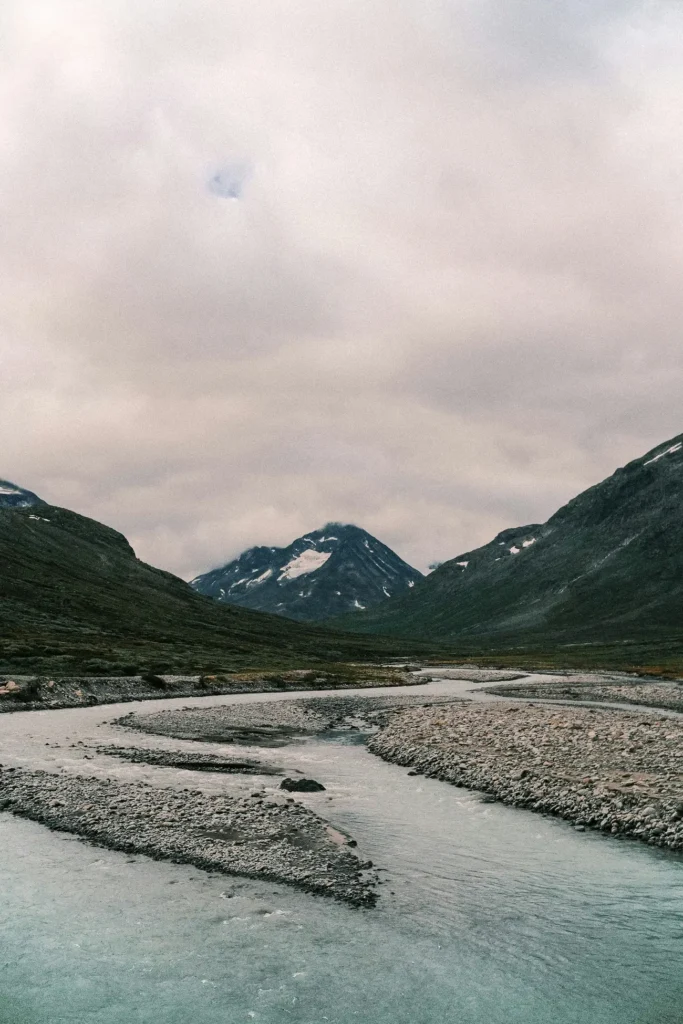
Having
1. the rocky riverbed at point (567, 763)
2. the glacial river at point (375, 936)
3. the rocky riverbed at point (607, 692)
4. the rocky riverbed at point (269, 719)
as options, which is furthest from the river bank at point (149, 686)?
the glacial river at point (375, 936)

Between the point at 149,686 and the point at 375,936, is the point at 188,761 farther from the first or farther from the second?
the point at 149,686

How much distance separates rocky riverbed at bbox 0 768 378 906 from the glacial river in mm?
899

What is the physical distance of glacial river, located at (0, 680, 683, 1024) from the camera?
1481 cm

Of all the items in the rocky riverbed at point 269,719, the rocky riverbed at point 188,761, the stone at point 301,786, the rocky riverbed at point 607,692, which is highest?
the rocky riverbed at point 607,692

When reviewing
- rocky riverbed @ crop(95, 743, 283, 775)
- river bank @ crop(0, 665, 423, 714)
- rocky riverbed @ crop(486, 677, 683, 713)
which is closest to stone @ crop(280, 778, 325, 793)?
rocky riverbed @ crop(95, 743, 283, 775)

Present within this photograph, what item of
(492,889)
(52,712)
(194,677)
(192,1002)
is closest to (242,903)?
(192,1002)

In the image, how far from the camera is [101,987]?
15.4 metres

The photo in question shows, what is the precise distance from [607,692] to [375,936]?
9175 centimetres

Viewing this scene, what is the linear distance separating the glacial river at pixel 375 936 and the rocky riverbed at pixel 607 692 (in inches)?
2394

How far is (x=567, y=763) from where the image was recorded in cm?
3544

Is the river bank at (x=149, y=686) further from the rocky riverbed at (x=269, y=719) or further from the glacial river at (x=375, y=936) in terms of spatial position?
the glacial river at (x=375, y=936)

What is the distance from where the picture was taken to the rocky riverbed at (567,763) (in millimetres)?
27578

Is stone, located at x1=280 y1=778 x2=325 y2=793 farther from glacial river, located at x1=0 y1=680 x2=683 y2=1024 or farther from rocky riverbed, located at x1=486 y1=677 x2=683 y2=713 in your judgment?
rocky riverbed, located at x1=486 y1=677 x2=683 y2=713

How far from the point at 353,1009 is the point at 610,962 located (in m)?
6.30
